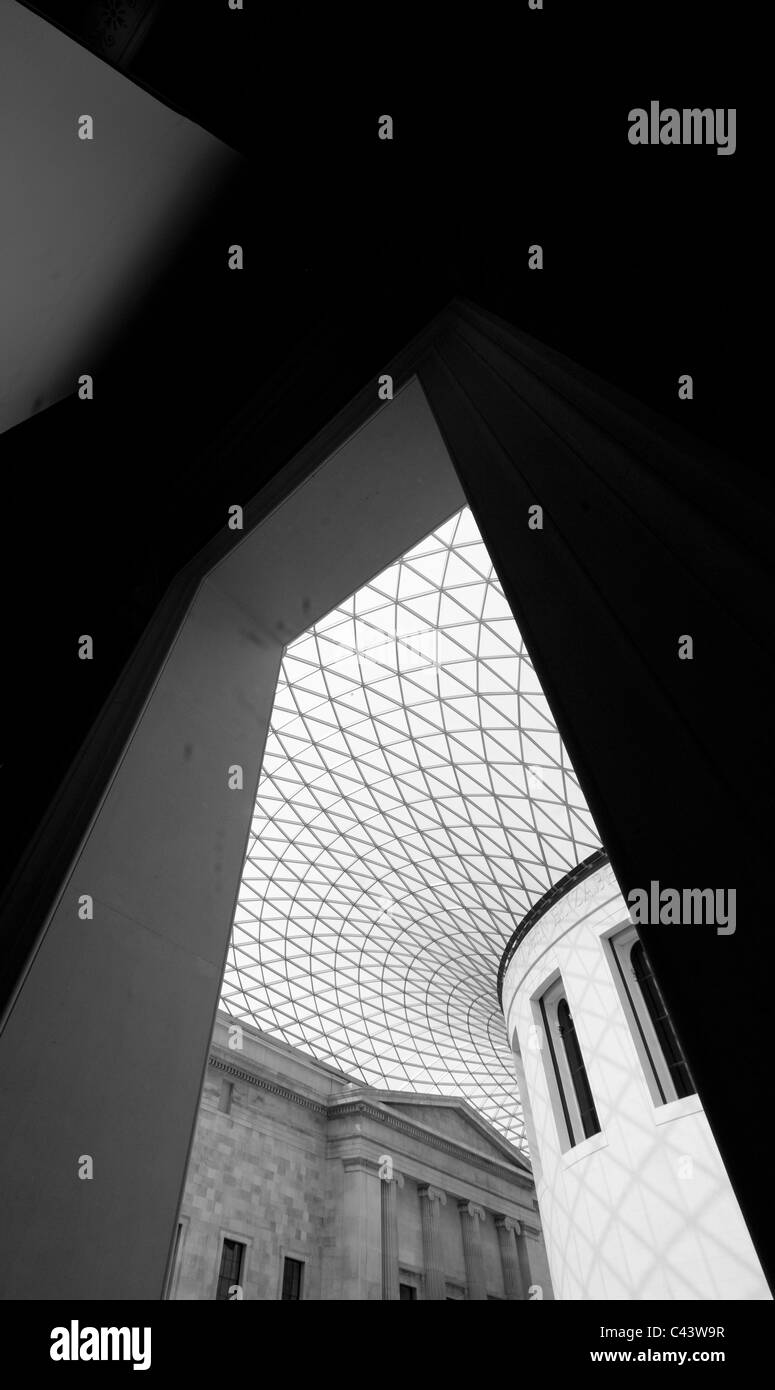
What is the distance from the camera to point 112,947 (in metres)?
4.03

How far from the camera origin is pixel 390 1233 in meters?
27.8

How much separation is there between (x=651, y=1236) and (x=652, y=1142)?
6.63 ft

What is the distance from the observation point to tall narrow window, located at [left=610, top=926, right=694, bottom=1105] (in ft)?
58.8

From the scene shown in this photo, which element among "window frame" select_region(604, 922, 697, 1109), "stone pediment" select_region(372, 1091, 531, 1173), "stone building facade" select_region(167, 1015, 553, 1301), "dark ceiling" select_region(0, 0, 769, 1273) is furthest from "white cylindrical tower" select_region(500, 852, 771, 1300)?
"dark ceiling" select_region(0, 0, 769, 1273)

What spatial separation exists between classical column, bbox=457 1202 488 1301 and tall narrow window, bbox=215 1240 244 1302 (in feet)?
43.9

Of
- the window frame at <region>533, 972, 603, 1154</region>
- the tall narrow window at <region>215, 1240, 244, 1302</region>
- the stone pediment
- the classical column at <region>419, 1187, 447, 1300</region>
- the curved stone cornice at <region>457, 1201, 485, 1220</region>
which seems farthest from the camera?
the stone pediment

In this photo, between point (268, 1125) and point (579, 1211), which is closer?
point (579, 1211)

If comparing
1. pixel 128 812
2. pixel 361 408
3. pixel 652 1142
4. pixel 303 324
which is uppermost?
pixel 303 324

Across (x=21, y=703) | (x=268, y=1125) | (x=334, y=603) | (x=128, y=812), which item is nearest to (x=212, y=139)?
(x=334, y=603)

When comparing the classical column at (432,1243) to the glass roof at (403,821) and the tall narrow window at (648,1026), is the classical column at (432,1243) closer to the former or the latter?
the glass roof at (403,821)

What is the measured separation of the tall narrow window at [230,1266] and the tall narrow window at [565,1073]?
12.5 m

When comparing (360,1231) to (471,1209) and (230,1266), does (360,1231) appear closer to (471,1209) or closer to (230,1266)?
(230,1266)

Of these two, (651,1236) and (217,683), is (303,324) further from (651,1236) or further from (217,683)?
(651,1236)

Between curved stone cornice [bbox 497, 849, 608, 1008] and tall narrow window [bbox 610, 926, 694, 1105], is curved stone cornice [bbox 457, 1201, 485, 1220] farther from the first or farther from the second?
tall narrow window [bbox 610, 926, 694, 1105]
